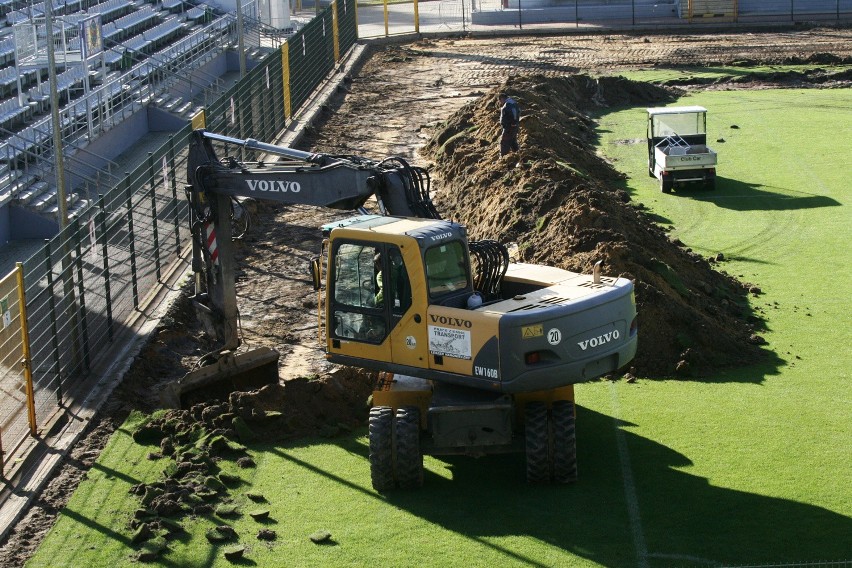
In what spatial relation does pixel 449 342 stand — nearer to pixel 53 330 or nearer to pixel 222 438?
pixel 222 438

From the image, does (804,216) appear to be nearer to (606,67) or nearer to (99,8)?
(606,67)

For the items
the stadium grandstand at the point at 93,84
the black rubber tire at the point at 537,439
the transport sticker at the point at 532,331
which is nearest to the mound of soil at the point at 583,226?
the black rubber tire at the point at 537,439

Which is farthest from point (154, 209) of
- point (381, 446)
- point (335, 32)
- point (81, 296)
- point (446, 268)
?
point (335, 32)

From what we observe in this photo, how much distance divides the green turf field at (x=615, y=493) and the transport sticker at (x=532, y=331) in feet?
5.83

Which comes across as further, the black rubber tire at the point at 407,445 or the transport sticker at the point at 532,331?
the black rubber tire at the point at 407,445

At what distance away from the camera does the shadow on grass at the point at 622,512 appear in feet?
38.5

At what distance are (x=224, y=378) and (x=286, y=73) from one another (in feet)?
65.2

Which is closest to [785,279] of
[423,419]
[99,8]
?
[423,419]

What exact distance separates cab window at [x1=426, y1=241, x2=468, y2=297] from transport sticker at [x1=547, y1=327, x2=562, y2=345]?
1.36 m

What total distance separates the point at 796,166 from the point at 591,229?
12.1m

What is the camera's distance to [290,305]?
20406 millimetres

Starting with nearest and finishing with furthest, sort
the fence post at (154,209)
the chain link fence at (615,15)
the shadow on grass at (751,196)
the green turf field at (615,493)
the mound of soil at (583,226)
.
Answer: the green turf field at (615,493) → the mound of soil at (583,226) → the fence post at (154,209) → the shadow on grass at (751,196) → the chain link fence at (615,15)

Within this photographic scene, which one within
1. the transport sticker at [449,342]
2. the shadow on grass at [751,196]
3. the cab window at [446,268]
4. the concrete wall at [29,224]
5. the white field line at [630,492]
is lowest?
the white field line at [630,492]

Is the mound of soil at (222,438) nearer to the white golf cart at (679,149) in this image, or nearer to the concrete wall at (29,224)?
the concrete wall at (29,224)
